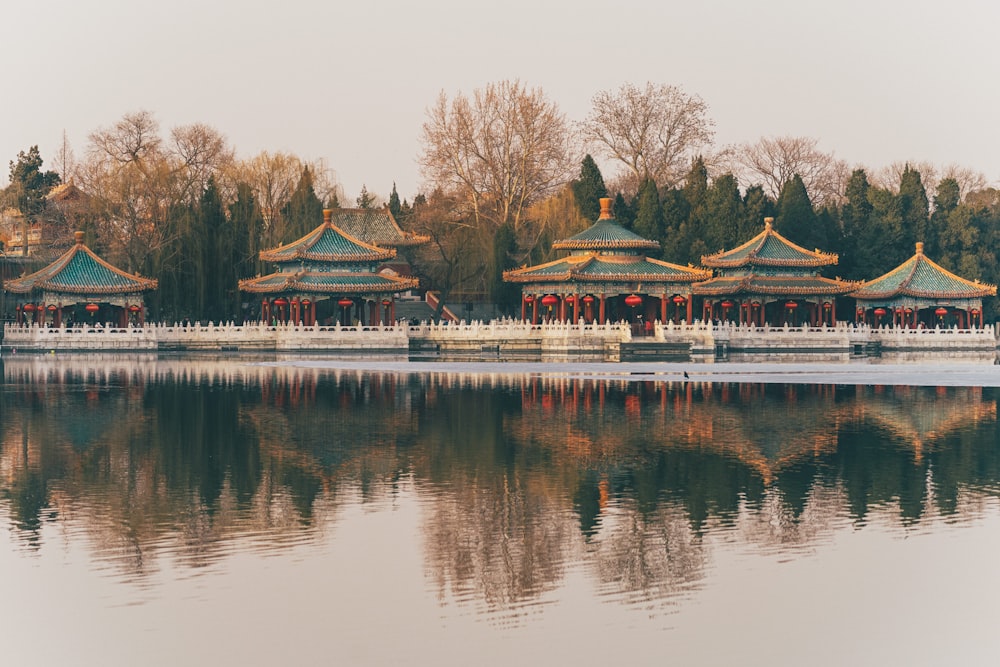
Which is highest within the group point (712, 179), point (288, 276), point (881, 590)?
point (712, 179)

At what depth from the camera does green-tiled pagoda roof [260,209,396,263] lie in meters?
78.1

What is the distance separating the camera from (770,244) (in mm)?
83500

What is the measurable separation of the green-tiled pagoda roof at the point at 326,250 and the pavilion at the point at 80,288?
676cm

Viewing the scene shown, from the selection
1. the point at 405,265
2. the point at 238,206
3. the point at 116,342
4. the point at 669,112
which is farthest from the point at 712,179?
the point at 116,342

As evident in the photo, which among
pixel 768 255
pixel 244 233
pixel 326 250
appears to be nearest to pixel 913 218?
pixel 768 255

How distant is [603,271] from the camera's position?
77.6 metres

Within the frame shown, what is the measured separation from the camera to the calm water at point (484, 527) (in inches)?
646

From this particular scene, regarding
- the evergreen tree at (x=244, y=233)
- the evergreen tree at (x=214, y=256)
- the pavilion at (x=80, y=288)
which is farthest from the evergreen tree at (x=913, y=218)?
the pavilion at (x=80, y=288)

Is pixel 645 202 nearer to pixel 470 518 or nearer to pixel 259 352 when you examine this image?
pixel 259 352

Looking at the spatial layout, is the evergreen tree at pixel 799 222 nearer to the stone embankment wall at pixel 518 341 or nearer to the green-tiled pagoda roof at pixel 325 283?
the stone embankment wall at pixel 518 341

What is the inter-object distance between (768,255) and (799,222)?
8841mm

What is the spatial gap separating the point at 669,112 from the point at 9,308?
4177 centimetres

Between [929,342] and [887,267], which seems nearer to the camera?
[929,342]

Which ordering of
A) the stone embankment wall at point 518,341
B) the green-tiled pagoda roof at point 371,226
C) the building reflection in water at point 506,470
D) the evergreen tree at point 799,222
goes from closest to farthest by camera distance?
the building reflection in water at point 506,470 → the stone embankment wall at point 518,341 → the evergreen tree at point 799,222 → the green-tiled pagoda roof at point 371,226
